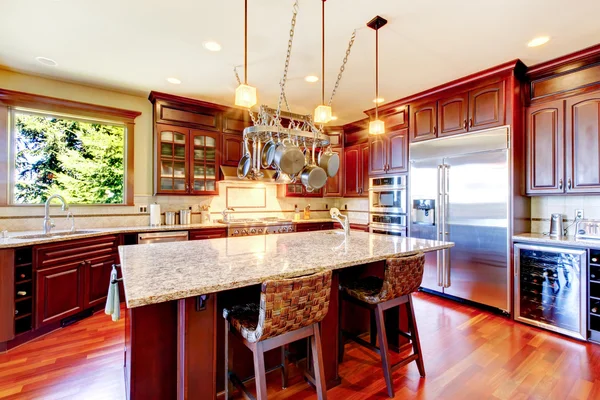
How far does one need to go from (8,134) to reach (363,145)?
475 cm

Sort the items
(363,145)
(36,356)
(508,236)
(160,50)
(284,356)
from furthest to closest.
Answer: (363,145)
(508,236)
(160,50)
(36,356)
(284,356)

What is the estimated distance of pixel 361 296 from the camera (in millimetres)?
1982

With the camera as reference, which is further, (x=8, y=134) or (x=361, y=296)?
(x=8, y=134)

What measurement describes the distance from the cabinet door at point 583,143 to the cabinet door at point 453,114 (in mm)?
931

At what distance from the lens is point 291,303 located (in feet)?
4.62

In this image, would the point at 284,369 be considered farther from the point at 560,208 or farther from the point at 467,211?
the point at 560,208

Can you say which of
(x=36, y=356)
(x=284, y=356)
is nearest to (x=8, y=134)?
(x=36, y=356)

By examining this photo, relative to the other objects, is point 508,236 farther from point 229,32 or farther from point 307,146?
point 229,32

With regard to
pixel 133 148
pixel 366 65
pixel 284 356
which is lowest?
pixel 284 356

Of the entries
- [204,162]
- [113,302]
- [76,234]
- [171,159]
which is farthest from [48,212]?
[113,302]

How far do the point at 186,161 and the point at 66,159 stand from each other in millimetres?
1397

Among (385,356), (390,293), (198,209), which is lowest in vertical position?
(385,356)

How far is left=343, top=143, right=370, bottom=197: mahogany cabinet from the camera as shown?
5.05m

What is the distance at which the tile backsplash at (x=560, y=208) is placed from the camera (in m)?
3.04
